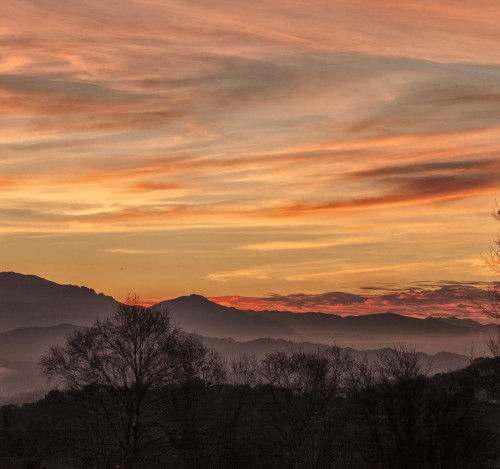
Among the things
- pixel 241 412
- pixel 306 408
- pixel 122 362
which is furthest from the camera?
pixel 241 412

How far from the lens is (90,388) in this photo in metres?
69.1

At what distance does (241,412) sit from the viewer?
373 feet

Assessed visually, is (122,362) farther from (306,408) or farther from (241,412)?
(241,412)

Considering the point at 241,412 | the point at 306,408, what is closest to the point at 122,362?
the point at 306,408

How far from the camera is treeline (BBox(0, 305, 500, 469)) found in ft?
176

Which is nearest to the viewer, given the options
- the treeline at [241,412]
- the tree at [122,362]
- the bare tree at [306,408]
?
the treeline at [241,412]

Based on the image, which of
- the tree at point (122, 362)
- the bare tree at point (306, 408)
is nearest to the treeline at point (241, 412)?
the tree at point (122, 362)

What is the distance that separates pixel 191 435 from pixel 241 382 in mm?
45902

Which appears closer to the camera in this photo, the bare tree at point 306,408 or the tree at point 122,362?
the tree at point 122,362

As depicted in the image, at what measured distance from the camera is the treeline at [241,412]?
176 ft

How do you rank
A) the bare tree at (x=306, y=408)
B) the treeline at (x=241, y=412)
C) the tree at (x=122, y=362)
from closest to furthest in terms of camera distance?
the treeline at (x=241, y=412), the tree at (x=122, y=362), the bare tree at (x=306, y=408)

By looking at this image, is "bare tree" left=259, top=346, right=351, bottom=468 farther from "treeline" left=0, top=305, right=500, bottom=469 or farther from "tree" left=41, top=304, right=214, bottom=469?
"tree" left=41, top=304, right=214, bottom=469

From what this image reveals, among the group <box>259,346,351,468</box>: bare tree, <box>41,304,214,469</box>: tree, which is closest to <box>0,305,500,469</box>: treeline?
<box>41,304,214,469</box>: tree

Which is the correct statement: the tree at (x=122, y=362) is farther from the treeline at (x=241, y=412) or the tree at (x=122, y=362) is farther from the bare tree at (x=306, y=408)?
the bare tree at (x=306, y=408)
